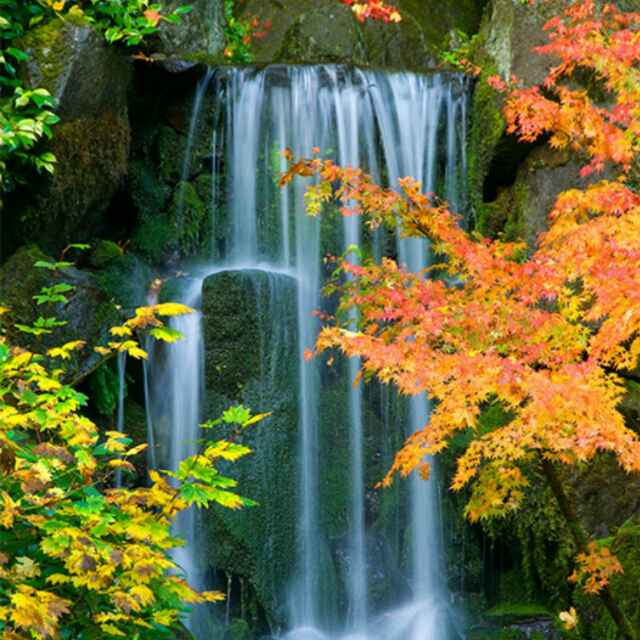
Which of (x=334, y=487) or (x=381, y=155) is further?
(x=381, y=155)

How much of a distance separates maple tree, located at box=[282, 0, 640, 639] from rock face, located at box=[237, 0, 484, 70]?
18.4ft

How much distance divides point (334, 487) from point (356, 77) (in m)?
4.90

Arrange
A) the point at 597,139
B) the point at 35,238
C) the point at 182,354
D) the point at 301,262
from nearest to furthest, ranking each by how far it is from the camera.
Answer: the point at 597,139 < the point at 35,238 < the point at 182,354 < the point at 301,262

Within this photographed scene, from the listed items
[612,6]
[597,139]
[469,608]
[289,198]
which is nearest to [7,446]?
[597,139]

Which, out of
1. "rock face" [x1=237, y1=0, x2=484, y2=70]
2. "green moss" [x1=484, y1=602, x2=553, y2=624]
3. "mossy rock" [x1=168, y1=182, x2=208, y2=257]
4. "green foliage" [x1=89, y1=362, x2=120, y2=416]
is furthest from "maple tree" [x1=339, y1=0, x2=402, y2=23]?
"green moss" [x1=484, y1=602, x2=553, y2=624]

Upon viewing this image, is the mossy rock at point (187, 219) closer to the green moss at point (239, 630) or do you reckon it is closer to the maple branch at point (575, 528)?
the green moss at point (239, 630)

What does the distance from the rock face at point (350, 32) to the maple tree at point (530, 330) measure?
18.4 ft

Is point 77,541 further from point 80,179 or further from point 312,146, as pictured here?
point 312,146

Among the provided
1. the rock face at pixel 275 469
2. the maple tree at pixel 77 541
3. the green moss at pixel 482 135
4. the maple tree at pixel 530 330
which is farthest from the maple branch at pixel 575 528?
the green moss at pixel 482 135

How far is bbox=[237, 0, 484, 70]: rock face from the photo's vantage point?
1219cm

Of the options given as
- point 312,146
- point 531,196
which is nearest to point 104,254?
point 312,146

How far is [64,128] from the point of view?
816 centimetres

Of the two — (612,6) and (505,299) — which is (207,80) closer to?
(612,6)

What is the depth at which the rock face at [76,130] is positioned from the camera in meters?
7.95
